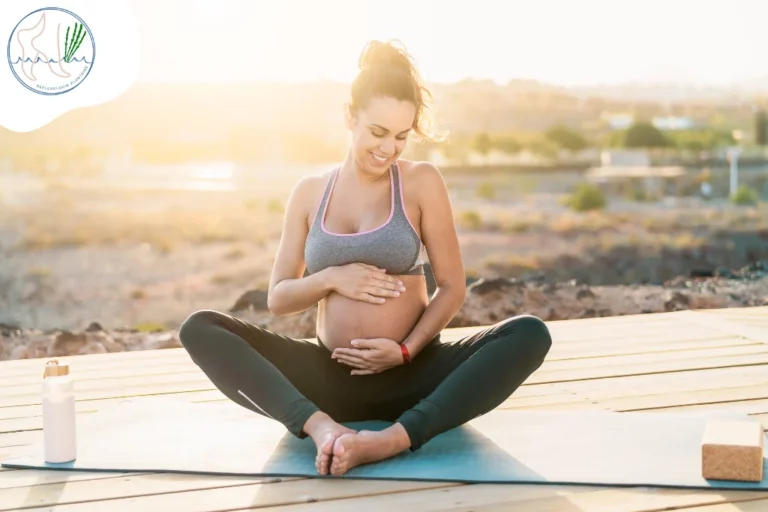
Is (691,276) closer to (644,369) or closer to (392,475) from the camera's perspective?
(644,369)

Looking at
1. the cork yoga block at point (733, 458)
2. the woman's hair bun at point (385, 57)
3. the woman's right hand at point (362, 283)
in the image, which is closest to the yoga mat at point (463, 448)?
the cork yoga block at point (733, 458)

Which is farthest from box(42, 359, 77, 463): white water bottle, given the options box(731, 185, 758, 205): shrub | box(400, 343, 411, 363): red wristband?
box(731, 185, 758, 205): shrub

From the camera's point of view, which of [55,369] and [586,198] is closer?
[55,369]

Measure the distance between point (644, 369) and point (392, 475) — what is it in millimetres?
1483

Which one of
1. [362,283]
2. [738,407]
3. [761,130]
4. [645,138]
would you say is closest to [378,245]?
[362,283]

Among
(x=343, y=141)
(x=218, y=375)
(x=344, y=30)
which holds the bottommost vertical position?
(x=218, y=375)

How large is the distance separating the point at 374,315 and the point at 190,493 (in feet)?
2.05

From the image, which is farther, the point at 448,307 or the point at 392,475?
the point at 448,307

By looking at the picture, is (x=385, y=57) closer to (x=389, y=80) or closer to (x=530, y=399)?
(x=389, y=80)

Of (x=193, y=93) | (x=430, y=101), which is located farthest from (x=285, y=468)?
(x=193, y=93)

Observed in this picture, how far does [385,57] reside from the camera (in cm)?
244

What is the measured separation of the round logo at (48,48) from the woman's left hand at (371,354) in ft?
9.21

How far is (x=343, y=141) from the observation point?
17.6 ft

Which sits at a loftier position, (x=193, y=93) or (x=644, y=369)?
(x=193, y=93)
